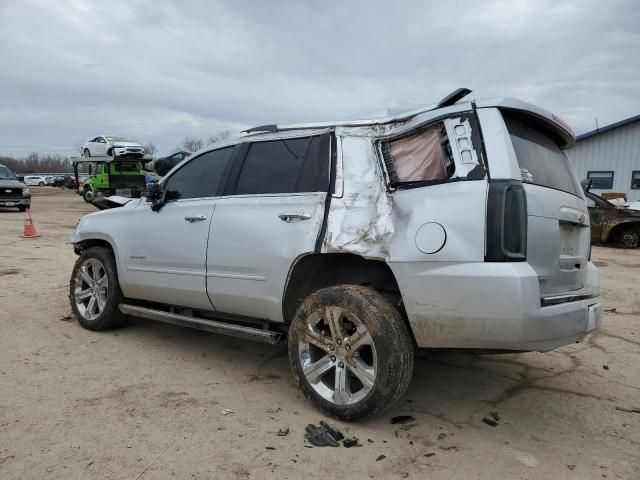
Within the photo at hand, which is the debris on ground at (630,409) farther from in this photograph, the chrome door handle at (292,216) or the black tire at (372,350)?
the chrome door handle at (292,216)

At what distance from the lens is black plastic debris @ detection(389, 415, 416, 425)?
10.2 ft

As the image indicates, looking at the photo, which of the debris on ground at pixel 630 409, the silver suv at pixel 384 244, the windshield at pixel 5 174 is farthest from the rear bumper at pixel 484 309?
the windshield at pixel 5 174

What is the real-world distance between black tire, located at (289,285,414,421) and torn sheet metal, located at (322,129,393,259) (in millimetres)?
285

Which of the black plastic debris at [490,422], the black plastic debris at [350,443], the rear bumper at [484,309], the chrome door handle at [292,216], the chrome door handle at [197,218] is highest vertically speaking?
the chrome door handle at [292,216]

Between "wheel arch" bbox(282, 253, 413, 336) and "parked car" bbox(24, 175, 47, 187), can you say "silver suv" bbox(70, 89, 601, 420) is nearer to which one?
"wheel arch" bbox(282, 253, 413, 336)

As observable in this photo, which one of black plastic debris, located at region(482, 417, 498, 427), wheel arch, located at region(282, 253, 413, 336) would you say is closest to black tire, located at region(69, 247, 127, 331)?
wheel arch, located at region(282, 253, 413, 336)

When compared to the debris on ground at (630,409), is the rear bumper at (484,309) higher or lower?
higher

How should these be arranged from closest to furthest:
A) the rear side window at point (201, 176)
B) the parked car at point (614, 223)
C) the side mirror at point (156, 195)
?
1. the rear side window at point (201, 176)
2. the side mirror at point (156, 195)
3. the parked car at point (614, 223)

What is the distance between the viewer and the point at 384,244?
Result: 2.95 m

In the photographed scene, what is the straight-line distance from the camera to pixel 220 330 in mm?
3781

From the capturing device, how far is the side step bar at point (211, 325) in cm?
351

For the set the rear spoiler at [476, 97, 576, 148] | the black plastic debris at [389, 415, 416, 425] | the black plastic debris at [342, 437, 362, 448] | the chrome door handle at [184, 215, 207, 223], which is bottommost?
the black plastic debris at [389, 415, 416, 425]

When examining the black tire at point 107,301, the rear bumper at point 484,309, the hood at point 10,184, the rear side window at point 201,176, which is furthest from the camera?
the hood at point 10,184

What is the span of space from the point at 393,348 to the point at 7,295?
538cm
